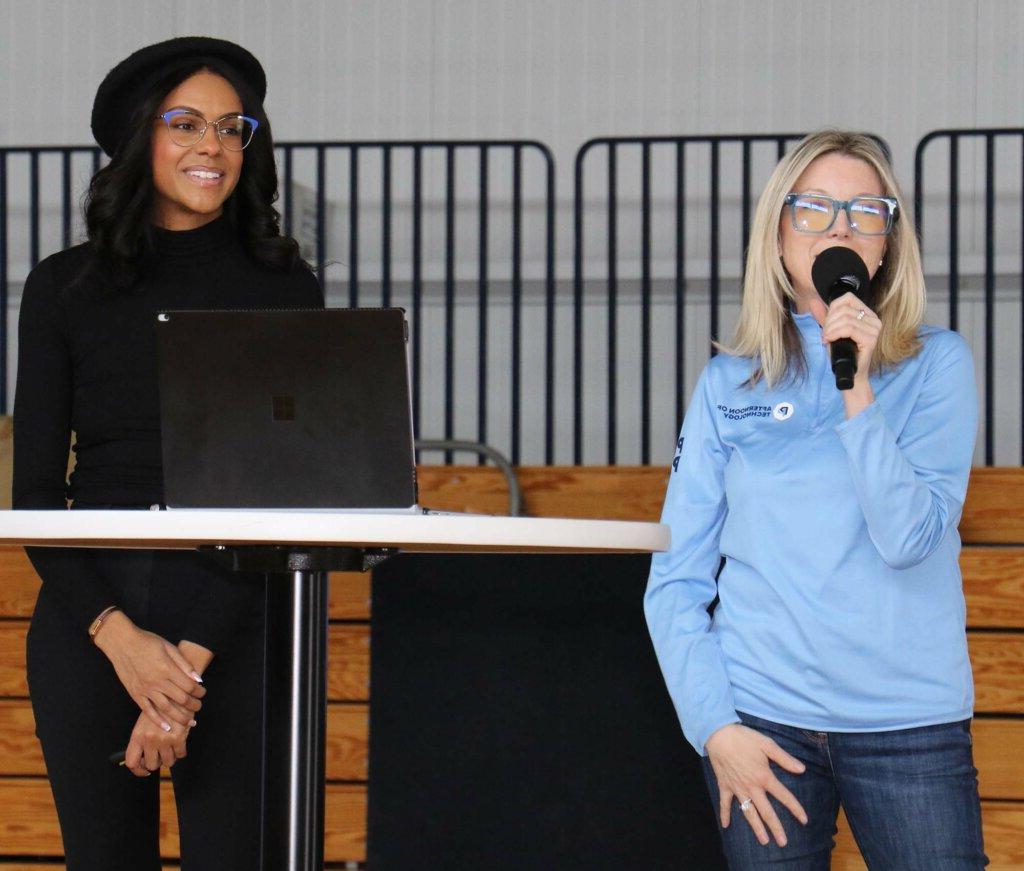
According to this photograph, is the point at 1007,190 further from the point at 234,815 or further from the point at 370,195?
the point at 234,815

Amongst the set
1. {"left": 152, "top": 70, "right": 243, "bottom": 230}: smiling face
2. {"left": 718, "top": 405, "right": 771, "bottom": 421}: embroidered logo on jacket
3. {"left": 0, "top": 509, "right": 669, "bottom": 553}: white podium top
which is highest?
{"left": 152, "top": 70, "right": 243, "bottom": 230}: smiling face

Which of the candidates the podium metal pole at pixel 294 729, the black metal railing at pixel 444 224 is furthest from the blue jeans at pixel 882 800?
the black metal railing at pixel 444 224

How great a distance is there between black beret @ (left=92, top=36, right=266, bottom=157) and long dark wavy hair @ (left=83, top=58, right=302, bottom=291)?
1 centimetres

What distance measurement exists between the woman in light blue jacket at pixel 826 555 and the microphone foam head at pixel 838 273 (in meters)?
0.02

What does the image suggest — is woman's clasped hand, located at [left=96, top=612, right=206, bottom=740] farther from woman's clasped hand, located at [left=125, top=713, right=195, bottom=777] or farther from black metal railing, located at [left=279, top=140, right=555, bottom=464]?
black metal railing, located at [left=279, top=140, right=555, bottom=464]

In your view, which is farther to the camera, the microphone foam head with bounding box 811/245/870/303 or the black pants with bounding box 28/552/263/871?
the black pants with bounding box 28/552/263/871

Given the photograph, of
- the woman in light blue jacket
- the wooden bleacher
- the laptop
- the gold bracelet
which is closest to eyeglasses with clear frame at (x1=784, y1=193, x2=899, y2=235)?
the woman in light blue jacket

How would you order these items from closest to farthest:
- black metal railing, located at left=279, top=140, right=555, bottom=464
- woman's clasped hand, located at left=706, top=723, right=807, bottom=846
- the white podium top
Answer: the white podium top, woman's clasped hand, located at left=706, top=723, right=807, bottom=846, black metal railing, located at left=279, top=140, right=555, bottom=464

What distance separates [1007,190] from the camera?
19.4 feet

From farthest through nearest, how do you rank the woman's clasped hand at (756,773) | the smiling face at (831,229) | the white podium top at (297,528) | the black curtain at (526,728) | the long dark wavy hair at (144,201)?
1. the black curtain at (526,728)
2. the long dark wavy hair at (144,201)
3. the smiling face at (831,229)
4. the woman's clasped hand at (756,773)
5. the white podium top at (297,528)

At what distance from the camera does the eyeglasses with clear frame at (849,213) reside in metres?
1.55

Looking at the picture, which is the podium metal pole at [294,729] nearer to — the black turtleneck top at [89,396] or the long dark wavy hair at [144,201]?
the black turtleneck top at [89,396]

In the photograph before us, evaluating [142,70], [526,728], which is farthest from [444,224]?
[142,70]

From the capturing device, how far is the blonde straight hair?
157cm
